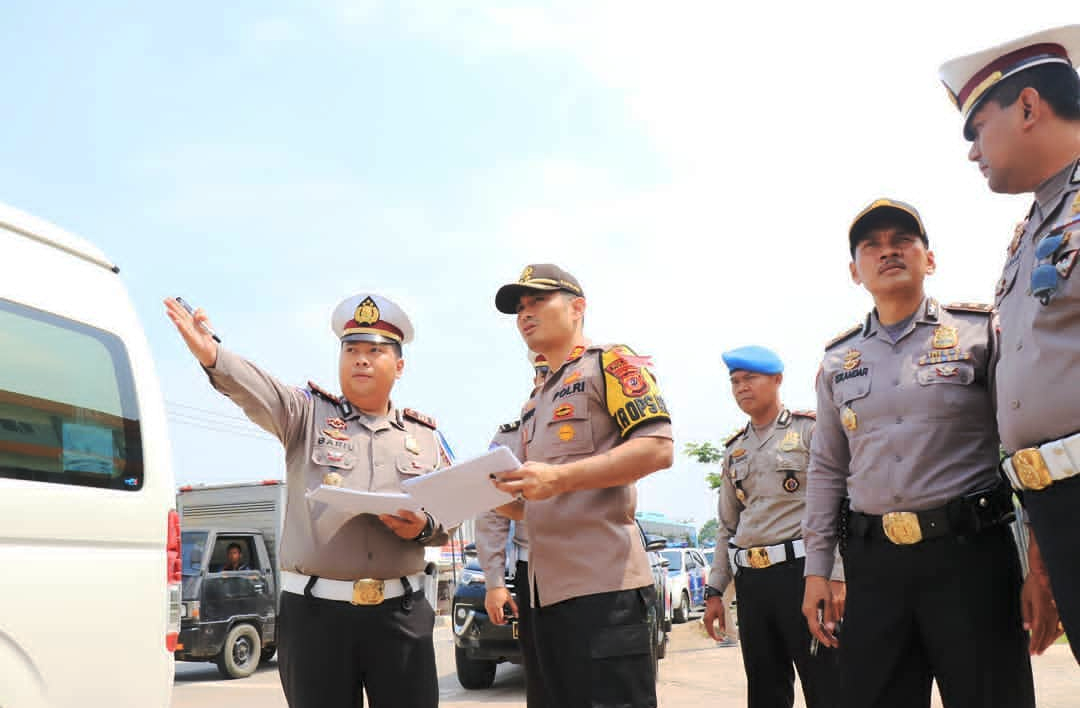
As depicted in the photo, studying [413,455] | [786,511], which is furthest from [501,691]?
[413,455]

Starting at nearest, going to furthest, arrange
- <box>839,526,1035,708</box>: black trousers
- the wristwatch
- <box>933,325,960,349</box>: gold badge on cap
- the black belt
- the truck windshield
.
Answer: <box>839,526,1035,708</box>: black trousers → the black belt → <box>933,325,960,349</box>: gold badge on cap → the wristwatch → the truck windshield

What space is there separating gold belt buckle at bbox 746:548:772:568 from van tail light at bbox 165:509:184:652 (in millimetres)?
2926

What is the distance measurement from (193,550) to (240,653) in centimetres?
144

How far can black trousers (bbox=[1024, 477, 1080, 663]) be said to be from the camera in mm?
2146

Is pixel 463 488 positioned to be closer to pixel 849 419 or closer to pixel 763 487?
pixel 849 419

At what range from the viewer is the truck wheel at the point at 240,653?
11469 millimetres

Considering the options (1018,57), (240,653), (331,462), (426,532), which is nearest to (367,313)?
(331,462)

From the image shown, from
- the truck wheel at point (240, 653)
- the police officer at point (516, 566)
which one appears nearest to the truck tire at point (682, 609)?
the truck wheel at point (240, 653)

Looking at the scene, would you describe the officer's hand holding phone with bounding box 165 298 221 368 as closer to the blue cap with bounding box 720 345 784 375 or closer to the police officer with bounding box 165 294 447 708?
the police officer with bounding box 165 294 447 708

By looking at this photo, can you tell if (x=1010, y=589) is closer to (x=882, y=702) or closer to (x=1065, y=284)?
(x=882, y=702)

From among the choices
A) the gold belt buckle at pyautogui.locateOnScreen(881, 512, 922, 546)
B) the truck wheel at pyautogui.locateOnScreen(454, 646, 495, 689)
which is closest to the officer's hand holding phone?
the gold belt buckle at pyautogui.locateOnScreen(881, 512, 922, 546)

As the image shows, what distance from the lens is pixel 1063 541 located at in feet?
7.13

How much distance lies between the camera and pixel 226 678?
38.3ft

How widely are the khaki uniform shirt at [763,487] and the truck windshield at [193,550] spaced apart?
8.08 metres
